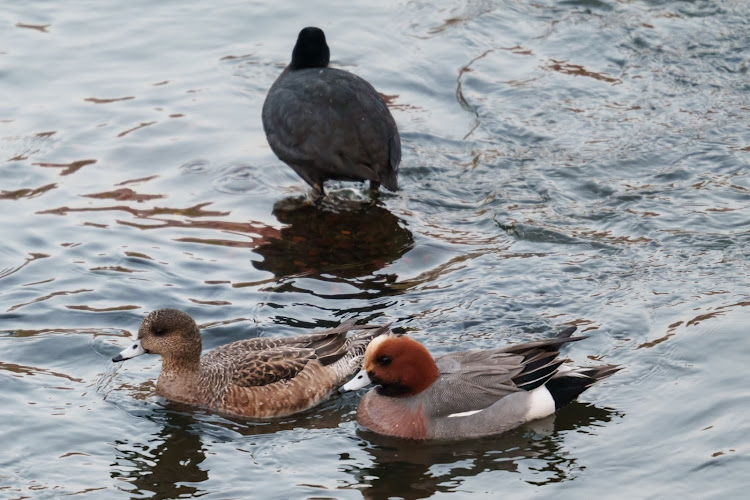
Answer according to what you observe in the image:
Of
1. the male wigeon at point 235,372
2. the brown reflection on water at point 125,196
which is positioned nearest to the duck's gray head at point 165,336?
the male wigeon at point 235,372

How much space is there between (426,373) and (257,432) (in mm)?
1294

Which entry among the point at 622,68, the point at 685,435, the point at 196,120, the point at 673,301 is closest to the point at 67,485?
the point at 685,435

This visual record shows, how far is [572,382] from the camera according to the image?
8477 millimetres

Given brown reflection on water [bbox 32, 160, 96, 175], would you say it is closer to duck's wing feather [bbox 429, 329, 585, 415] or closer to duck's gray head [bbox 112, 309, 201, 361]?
duck's gray head [bbox 112, 309, 201, 361]

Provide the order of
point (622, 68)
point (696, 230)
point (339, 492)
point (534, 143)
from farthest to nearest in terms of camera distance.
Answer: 1. point (622, 68)
2. point (534, 143)
3. point (696, 230)
4. point (339, 492)

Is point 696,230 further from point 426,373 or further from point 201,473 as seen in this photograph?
point 201,473

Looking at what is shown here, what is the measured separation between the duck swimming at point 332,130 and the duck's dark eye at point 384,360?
134 inches

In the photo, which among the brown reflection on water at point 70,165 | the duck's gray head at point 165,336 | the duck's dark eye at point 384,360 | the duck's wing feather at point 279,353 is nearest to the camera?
the duck's dark eye at point 384,360

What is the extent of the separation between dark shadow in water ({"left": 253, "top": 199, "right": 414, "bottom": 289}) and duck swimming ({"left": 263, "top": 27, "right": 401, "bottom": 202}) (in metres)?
0.33

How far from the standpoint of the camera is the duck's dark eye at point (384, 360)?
27.9ft

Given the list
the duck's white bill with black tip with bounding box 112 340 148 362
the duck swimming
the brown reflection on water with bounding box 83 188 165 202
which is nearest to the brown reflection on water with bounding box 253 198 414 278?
the duck swimming

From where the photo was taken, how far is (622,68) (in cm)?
1497

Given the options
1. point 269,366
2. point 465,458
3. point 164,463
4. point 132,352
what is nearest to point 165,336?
point 132,352

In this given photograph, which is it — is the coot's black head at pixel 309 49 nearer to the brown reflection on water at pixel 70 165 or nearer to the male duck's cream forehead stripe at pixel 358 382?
the brown reflection on water at pixel 70 165
